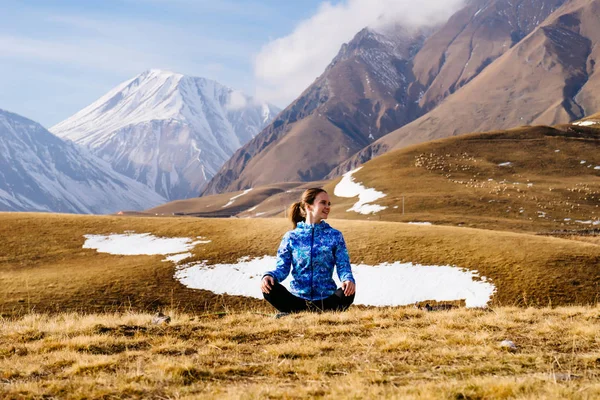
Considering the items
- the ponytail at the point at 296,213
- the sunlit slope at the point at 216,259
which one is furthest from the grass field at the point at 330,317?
the ponytail at the point at 296,213

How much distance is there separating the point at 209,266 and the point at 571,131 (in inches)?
6050

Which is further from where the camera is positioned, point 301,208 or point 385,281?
point 385,281

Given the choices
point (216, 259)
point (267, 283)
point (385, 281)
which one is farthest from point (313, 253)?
point (216, 259)

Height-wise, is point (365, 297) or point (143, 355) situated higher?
point (143, 355)

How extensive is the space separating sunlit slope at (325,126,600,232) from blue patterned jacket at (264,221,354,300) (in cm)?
7921

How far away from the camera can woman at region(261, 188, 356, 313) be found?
39.0 ft

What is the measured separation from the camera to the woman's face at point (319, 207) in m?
11.8

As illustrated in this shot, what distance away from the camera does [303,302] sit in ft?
42.7

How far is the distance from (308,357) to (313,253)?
3.19 metres

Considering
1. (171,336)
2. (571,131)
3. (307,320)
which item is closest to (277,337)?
(307,320)

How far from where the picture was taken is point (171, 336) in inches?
441

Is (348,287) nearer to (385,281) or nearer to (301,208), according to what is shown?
(301,208)

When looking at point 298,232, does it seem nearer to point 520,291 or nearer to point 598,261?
point 520,291

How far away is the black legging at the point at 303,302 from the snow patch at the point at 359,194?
9513cm
